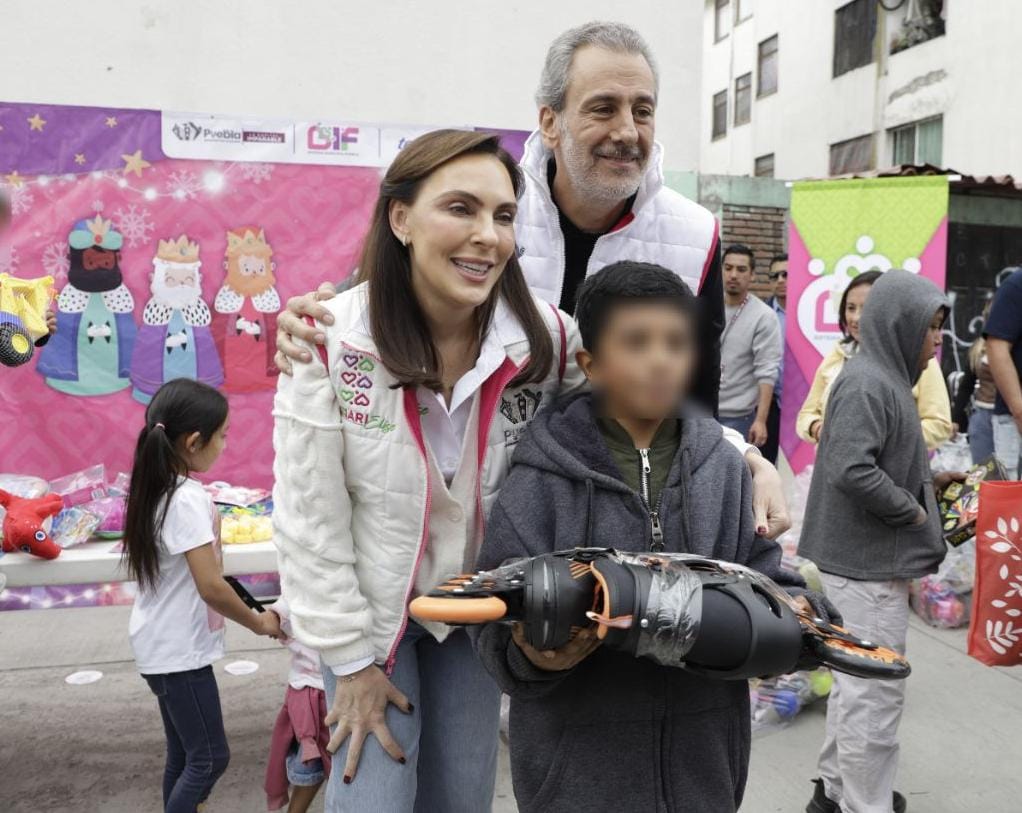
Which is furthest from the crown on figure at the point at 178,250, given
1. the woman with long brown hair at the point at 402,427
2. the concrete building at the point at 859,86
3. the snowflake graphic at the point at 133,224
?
the concrete building at the point at 859,86

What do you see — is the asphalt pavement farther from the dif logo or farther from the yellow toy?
the dif logo

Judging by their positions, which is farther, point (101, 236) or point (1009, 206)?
point (1009, 206)

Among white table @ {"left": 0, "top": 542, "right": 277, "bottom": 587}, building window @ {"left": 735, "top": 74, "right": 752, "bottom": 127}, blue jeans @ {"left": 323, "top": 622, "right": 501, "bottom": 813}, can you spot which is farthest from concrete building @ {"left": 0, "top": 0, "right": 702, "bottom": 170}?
building window @ {"left": 735, "top": 74, "right": 752, "bottom": 127}

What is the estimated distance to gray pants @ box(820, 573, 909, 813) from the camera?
2.67 m

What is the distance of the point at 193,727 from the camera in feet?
8.46

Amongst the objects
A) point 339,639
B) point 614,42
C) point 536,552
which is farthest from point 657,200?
point 339,639

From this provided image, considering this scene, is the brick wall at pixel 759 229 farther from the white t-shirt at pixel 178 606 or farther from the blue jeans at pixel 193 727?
the blue jeans at pixel 193 727

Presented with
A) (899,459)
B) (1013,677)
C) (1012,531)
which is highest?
(899,459)

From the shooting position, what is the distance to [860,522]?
9.07 feet

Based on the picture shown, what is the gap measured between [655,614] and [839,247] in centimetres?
522

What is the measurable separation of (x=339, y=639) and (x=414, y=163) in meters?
0.91

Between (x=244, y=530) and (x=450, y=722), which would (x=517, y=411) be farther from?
(x=244, y=530)

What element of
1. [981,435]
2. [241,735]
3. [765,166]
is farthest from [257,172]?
[765,166]

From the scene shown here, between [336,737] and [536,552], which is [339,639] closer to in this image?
[336,737]
